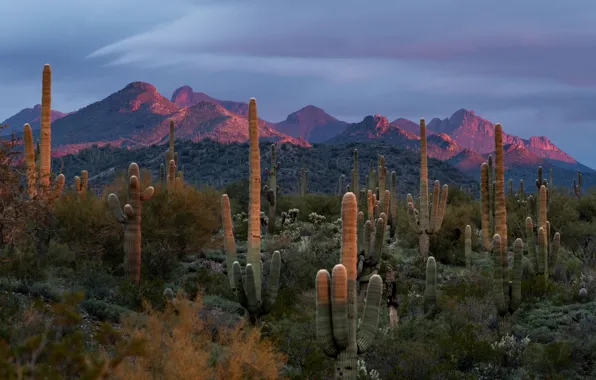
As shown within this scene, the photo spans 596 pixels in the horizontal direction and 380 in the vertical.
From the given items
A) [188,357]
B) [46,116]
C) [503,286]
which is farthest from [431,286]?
[46,116]

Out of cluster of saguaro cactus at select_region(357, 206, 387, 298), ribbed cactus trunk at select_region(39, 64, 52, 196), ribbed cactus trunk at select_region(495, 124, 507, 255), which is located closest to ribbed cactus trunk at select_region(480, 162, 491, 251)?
ribbed cactus trunk at select_region(495, 124, 507, 255)

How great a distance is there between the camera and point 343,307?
8.70 m

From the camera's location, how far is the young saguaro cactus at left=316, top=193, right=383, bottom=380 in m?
8.68

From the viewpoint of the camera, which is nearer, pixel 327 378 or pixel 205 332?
pixel 205 332

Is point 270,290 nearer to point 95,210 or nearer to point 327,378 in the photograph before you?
point 327,378

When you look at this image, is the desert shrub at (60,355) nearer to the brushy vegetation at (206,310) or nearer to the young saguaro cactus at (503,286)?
the brushy vegetation at (206,310)

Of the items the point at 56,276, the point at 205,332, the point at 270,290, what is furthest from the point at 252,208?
the point at 205,332

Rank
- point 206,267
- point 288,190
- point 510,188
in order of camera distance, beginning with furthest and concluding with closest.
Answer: point 288,190
point 510,188
point 206,267

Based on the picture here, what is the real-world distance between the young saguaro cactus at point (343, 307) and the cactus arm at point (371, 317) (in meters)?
0.03

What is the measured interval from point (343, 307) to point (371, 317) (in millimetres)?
1043

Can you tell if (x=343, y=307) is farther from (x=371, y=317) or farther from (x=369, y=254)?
(x=369, y=254)

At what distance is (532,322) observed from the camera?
1407 cm

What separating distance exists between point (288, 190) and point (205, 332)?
2492 inches

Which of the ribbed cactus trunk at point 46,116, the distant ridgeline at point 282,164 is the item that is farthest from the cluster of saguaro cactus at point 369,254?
the distant ridgeline at point 282,164
